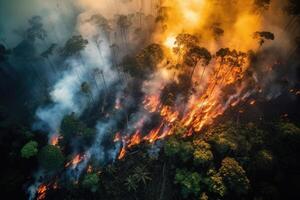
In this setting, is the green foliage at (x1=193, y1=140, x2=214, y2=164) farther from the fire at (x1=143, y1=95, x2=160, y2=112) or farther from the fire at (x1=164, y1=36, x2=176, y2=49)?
the fire at (x1=164, y1=36, x2=176, y2=49)

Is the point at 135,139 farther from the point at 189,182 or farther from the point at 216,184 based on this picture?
the point at 216,184

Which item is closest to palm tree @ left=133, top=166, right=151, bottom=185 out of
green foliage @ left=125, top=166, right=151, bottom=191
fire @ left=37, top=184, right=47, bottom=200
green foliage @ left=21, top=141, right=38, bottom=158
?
green foliage @ left=125, top=166, right=151, bottom=191

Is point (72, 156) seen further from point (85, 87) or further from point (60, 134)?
point (85, 87)

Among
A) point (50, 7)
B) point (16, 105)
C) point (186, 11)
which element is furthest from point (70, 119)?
point (50, 7)

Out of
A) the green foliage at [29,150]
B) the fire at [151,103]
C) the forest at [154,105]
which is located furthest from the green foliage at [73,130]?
the fire at [151,103]

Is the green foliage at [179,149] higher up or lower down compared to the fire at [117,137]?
lower down

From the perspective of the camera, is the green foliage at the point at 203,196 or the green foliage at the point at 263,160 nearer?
the green foliage at the point at 203,196

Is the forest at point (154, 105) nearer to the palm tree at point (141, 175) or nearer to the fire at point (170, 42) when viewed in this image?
the palm tree at point (141, 175)
